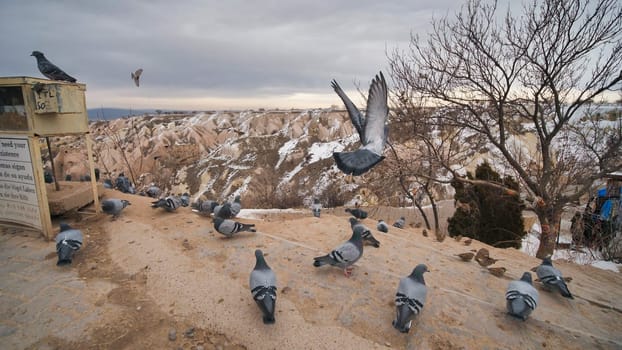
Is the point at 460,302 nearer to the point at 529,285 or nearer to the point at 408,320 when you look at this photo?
the point at 529,285

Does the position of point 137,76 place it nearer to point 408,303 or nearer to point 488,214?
point 408,303

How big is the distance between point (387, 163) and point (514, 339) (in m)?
6.03

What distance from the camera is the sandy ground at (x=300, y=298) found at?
10.7 ft

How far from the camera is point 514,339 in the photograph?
344cm

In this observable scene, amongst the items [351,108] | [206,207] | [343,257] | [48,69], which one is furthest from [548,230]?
[48,69]

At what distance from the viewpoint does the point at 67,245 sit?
437cm

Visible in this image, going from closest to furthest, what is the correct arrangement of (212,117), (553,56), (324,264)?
(324,264) → (553,56) → (212,117)

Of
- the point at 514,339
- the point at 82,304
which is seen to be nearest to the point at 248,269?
the point at 82,304

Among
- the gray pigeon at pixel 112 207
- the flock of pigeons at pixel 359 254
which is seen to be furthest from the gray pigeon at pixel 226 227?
the gray pigeon at pixel 112 207

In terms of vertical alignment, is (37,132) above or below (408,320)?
above

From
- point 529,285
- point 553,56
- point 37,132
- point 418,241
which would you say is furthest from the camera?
point 553,56

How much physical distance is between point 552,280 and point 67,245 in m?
7.16

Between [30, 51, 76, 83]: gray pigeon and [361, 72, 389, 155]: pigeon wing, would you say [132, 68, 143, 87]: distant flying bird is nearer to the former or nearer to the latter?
[30, 51, 76, 83]: gray pigeon

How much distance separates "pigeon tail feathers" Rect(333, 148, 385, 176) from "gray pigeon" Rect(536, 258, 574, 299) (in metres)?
3.40
